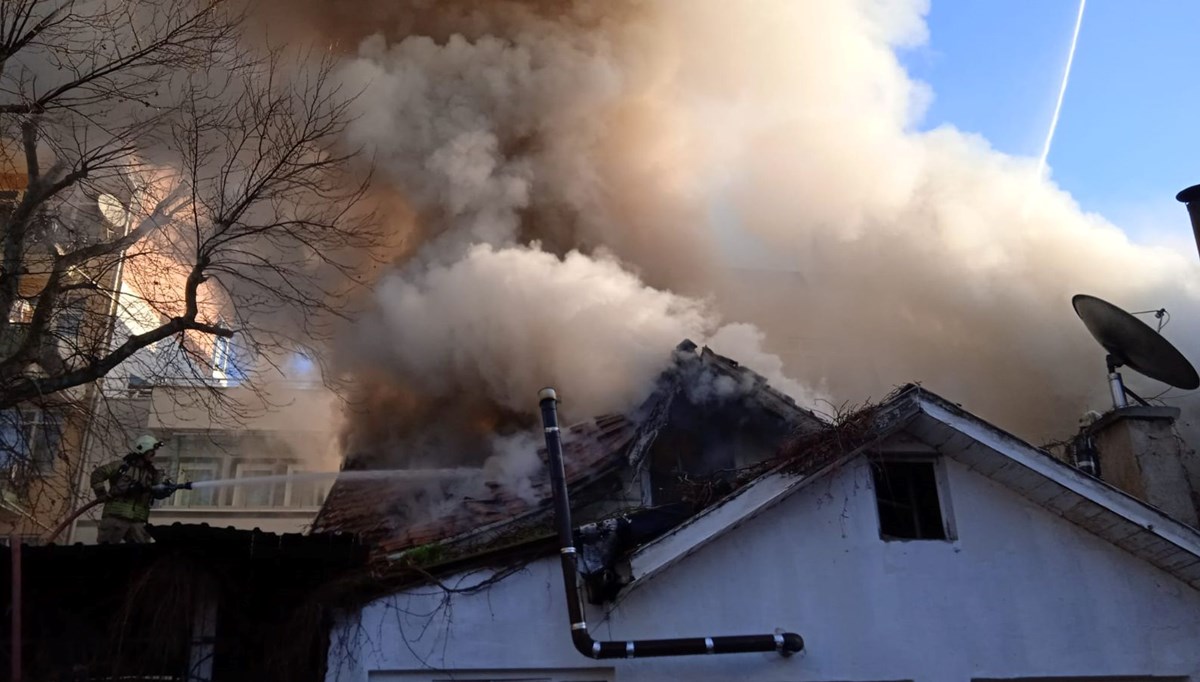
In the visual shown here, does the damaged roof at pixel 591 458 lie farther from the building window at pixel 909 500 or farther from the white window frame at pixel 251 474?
the white window frame at pixel 251 474

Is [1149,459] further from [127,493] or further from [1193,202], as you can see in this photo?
[127,493]

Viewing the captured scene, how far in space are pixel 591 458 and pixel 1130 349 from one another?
6214mm

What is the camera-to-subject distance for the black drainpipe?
7.72m

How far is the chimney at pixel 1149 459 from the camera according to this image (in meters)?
10.5

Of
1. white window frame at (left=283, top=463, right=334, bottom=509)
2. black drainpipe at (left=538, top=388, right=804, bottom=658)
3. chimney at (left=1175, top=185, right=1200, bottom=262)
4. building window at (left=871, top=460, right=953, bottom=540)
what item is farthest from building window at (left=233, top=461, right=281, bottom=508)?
chimney at (left=1175, top=185, right=1200, bottom=262)

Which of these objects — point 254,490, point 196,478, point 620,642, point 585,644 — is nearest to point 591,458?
point 620,642

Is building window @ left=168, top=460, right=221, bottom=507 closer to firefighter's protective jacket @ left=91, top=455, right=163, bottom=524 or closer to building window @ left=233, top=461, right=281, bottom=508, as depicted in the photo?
building window @ left=233, top=461, right=281, bottom=508

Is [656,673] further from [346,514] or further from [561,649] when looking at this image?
[346,514]

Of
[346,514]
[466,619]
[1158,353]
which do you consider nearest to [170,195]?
[346,514]

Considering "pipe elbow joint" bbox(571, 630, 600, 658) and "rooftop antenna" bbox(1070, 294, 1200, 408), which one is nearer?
"pipe elbow joint" bbox(571, 630, 600, 658)

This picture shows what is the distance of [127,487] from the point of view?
9234 millimetres

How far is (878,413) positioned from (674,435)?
3.12m

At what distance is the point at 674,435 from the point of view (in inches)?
452

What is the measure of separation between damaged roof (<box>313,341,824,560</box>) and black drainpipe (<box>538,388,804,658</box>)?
5.08 ft
